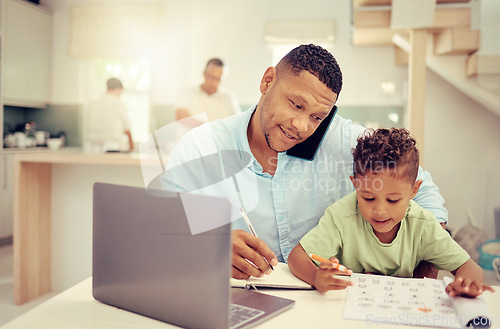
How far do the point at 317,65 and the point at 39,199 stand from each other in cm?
248

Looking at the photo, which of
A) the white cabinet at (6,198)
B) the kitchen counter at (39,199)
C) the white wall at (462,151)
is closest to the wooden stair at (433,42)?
the white wall at (462,151)

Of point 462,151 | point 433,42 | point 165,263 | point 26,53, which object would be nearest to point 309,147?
point 165,263

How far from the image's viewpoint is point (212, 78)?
4277 millimetres

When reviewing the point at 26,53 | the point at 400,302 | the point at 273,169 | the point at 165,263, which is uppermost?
the point at 26,53

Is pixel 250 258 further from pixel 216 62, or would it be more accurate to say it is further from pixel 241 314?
pixel 216 62

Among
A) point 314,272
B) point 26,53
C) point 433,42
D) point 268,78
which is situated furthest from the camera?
point 26,53

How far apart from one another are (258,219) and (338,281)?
0.55 m

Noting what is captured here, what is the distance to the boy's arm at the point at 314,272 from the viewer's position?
98 cm

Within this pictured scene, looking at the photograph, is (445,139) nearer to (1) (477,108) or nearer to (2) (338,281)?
(1) (477,108)

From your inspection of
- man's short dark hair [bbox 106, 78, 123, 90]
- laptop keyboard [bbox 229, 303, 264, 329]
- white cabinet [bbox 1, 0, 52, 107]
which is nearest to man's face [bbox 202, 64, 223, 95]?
man's short dark hair [bbox 106, 78, 123, 90]

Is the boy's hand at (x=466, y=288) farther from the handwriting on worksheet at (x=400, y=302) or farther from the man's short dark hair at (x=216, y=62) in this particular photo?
the man's short dark hair at (x=216, y=62)

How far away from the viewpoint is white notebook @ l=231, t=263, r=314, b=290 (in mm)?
1025

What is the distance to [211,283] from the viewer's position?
0.74 meters

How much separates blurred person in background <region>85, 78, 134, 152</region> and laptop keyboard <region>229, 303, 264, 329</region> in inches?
167
